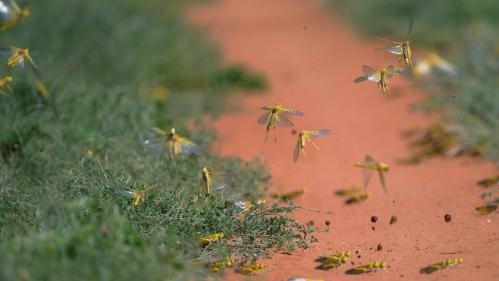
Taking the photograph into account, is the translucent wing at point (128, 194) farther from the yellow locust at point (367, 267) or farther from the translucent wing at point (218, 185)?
the yellow locust at point (367, 267)

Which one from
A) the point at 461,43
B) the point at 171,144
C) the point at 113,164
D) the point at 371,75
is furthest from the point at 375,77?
the point at 461,43

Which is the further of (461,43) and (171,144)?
(461,43)

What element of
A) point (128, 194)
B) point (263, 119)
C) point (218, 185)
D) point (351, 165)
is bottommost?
point (128, 194)

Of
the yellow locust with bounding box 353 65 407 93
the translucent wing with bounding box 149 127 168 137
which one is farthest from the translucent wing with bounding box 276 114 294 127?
the translucent wing with bounding box 149 127 168 137

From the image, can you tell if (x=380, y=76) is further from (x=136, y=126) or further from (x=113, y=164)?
(x=136, y=126)

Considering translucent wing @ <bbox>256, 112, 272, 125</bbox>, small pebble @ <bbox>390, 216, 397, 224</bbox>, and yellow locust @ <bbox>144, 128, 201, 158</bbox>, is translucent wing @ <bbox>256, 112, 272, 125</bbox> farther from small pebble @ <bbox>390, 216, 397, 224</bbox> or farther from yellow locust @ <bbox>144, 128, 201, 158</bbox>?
small pebble @ <bbox>390, 216, 397, 224</bbox>

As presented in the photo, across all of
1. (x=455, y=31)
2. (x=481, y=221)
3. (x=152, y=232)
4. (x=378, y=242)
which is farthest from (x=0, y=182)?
(x=455, y=31)

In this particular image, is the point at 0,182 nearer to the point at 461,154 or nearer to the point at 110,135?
the point at 110,135

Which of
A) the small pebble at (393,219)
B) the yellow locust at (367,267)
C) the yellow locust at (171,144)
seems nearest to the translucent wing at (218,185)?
the yellow locust at (171,144)
